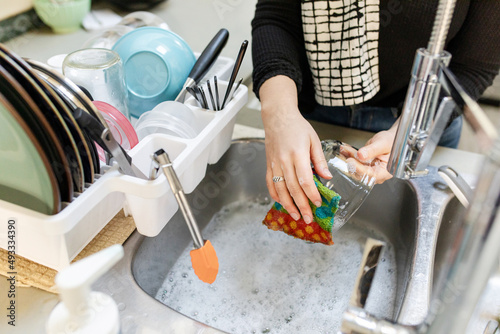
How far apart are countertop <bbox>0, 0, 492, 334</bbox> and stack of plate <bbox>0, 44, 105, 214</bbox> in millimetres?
138

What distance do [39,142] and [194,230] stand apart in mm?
193

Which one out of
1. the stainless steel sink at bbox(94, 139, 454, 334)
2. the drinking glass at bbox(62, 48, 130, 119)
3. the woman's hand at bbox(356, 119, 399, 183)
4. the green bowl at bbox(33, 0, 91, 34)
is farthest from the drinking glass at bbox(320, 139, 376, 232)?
the green bowl at bbox(33, 0, 91, 34)

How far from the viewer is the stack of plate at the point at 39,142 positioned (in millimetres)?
445

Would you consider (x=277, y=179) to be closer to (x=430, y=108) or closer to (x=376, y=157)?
(x=376, y=157)

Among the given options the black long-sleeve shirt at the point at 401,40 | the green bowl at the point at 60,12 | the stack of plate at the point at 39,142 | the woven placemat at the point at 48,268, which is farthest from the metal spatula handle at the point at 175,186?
the green bowl at the point at 60,12

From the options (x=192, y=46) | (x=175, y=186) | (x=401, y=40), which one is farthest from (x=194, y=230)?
(x=192, y=46)

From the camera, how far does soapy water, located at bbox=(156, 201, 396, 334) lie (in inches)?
26.4

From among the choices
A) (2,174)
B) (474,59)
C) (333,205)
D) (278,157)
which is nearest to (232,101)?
(278,157)

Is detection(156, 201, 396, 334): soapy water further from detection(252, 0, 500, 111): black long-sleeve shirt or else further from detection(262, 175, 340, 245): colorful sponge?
detection(252, 0, 500, 111): black long-sleeve shirt

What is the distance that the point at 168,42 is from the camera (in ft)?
2.52

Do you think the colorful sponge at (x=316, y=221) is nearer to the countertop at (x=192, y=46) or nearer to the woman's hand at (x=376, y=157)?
the woman's hand at (x=376, y=157)

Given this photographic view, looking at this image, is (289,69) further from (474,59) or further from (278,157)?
(474,59)

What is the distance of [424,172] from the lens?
0.51 m

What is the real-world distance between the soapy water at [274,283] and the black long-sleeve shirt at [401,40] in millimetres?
312
